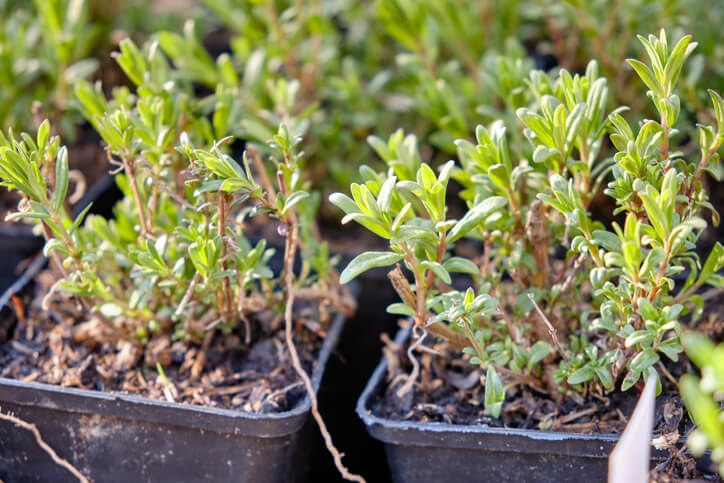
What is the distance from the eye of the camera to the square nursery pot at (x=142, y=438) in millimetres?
1071

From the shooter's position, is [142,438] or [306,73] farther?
[306,73]

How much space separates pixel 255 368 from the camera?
123 cm

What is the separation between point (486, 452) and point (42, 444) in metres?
0.69

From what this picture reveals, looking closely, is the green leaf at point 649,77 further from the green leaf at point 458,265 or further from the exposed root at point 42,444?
the exposed root at point 42,444

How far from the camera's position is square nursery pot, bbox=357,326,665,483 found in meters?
0.99

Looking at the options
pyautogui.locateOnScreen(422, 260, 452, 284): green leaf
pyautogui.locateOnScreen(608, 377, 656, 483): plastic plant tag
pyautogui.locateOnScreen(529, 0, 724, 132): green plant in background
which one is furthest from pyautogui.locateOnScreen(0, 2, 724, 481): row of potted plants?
pyautogui.locateOnScreen(529, 0, 724, 132): green plant in background

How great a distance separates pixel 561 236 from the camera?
116cm

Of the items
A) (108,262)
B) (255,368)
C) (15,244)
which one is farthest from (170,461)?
(15,244)

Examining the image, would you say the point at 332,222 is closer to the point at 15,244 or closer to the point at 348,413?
the point at 348,413

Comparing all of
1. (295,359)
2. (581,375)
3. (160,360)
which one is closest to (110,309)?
(160,360)

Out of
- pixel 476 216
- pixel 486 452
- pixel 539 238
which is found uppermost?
pixel 476 216

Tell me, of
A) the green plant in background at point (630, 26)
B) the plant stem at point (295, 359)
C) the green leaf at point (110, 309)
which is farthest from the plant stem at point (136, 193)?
the green plant in background at point (630, 26)

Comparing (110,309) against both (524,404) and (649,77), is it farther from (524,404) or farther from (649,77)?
(649,77)

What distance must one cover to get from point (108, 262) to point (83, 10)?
0.91 m
